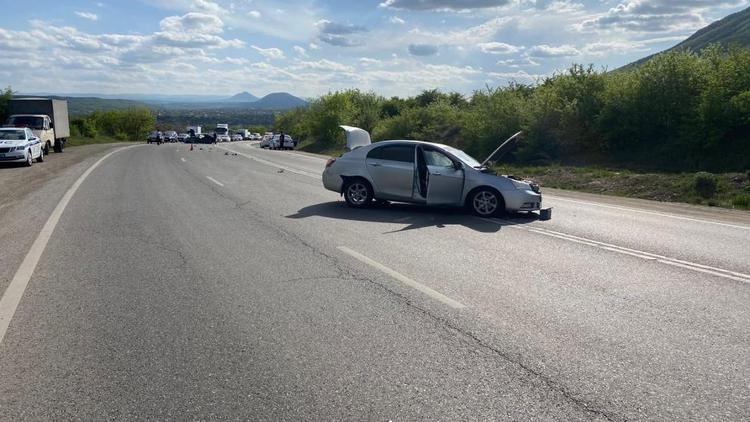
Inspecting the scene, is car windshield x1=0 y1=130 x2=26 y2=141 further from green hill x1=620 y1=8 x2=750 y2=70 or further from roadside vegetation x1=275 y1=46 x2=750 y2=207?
green hill x1=620 y1=8 x2=750 y2=70

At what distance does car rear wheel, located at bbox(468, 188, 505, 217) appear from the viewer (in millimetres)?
12242

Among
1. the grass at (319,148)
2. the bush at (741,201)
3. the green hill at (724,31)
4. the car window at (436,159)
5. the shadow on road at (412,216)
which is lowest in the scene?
the grass at (319,148)

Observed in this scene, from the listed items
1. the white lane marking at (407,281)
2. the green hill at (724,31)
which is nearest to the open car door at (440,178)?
the white lane marking at (407,281)

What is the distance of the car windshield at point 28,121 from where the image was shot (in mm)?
32609

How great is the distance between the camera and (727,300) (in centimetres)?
640

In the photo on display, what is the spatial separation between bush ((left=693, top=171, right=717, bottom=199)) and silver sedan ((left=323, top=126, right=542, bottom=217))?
7149 mm

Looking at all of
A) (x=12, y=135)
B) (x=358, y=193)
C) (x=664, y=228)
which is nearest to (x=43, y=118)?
(x=12, y=135)

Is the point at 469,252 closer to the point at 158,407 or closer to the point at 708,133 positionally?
the point at 158,407

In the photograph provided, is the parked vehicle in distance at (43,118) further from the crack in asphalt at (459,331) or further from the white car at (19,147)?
the crack in asphalt at (459,331)

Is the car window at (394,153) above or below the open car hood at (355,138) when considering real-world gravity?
below

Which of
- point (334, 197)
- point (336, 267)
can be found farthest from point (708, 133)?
point (336, 267)

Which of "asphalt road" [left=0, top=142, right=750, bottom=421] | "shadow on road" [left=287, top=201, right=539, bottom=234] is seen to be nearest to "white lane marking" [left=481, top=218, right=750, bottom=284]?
"asphalt road" [left=0, top=142, right=750, bottom=421]

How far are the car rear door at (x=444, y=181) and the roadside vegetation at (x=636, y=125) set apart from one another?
316 inches

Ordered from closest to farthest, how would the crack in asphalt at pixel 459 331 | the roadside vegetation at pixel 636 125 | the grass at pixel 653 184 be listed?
1. the crack in asphalt at pixel 459 331
2. the grass at pixel 653 184
3. the roadside vegetation at pixel 636 125
